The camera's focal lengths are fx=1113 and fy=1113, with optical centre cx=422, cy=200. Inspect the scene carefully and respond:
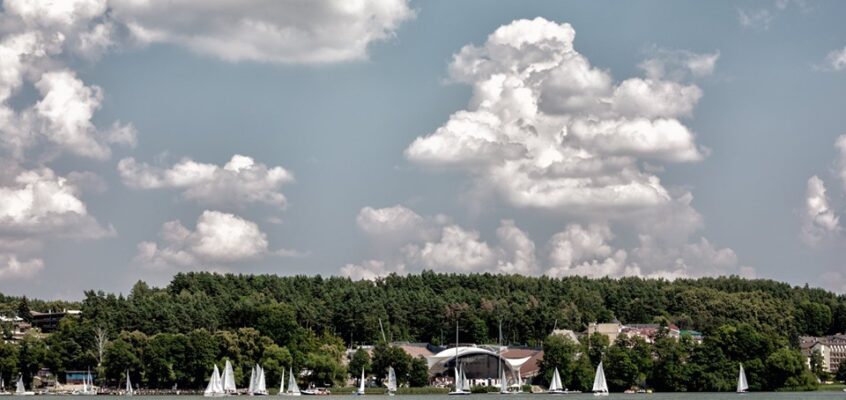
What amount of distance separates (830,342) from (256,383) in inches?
4681

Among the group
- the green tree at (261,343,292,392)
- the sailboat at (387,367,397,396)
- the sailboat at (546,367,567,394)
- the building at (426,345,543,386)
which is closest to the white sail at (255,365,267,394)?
the green tree at (261,343,292,392)

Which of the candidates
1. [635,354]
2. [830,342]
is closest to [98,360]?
[635,354]

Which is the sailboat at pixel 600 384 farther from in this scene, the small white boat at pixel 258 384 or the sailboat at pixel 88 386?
the sailboat at pixel 88 386

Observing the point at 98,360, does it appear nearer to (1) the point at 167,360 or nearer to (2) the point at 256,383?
(1) the point at 167,360

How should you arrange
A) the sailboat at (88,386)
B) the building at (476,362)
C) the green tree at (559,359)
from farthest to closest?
the building at (476,362) < the sailboat at (88,386) < the green tree at (559,359)

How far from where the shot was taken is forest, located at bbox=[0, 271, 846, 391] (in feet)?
400

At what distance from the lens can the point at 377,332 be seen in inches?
6506

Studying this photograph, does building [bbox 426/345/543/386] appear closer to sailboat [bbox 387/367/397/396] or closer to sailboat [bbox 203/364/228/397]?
sailboat [bbox 387/367/397/396]

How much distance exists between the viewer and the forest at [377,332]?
12200cm

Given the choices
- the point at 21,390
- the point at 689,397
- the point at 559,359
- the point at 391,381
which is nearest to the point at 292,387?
the point at 391,381

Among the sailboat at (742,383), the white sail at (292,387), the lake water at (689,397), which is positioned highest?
the white sail at (292,387)

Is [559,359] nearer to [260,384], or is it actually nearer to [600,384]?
[600,384]

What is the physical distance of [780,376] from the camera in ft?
395

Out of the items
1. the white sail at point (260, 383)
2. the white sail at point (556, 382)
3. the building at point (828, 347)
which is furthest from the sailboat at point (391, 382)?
the building at point (828, 347)
